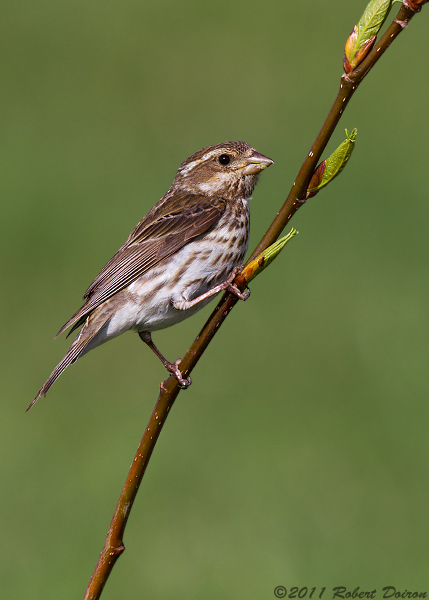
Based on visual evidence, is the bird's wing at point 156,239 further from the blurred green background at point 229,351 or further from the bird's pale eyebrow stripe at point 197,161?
the blurred green background at point 229,351

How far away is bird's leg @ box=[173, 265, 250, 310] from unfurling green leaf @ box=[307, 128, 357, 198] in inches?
18.5

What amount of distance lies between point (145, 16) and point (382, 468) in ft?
30.6

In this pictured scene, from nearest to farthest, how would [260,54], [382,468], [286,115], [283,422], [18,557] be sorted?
1. [18,557]
2. [382,468]
3. [283,422]
4. [286,115]
5. [260,54]

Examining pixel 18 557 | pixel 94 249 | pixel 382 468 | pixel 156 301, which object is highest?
pixel 156 301

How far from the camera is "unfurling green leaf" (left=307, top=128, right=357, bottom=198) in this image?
9.04 ft

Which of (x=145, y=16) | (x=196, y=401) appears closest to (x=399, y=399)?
(x=196, y=401)

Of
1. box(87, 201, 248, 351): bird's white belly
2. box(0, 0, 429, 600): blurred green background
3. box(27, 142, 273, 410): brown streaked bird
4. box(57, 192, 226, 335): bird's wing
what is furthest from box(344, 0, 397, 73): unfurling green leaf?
box(0, 0, 429, 600): blurred green background

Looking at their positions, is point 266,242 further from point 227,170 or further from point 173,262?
point 227,170

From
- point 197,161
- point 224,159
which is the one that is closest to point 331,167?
point 224,159

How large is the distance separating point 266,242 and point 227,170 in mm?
2406

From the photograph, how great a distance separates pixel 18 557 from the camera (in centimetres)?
708

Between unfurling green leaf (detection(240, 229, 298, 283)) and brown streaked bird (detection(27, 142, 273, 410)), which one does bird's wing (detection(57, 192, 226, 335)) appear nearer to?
brown streaked bird (detection(27, 142, 273, 410))

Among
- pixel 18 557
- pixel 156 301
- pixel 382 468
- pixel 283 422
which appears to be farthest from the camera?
pixel 283 422

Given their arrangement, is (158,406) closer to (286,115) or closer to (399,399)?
(399,399)
